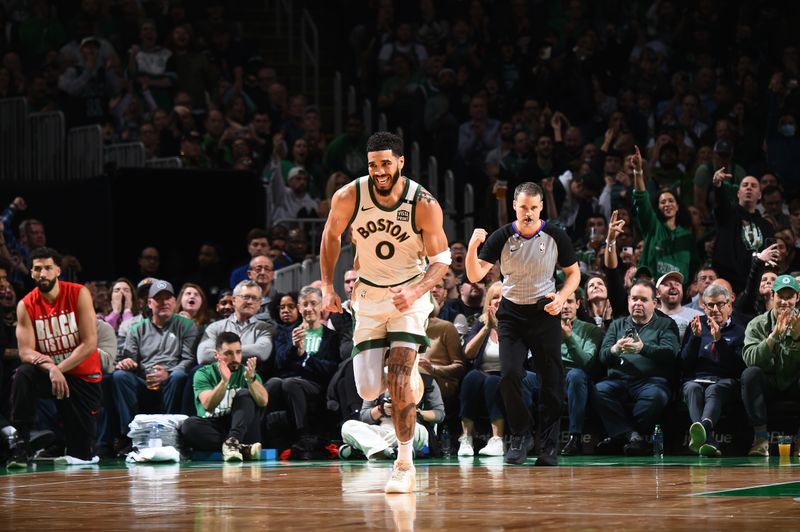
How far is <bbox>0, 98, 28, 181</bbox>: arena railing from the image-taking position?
16.9 m

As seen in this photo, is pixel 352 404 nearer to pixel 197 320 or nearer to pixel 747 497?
pixel 197 320

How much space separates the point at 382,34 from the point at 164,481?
38.4 ft

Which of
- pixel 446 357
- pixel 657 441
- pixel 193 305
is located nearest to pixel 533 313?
pixel 657 441

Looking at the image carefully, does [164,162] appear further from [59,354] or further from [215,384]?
[59,354]

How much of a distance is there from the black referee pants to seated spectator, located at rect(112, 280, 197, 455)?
3.98m

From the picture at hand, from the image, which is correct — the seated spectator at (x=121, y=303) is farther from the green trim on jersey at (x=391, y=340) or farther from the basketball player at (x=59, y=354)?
the green trim on jersey at (x=391, y=340)

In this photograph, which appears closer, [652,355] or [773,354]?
[773,354]

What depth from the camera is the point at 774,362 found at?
1144 cm

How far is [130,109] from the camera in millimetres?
17391

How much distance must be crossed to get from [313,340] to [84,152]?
522cm

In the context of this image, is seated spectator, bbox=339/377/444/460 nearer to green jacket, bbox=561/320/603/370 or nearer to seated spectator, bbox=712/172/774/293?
green jacket, bbox=561/320/603/370

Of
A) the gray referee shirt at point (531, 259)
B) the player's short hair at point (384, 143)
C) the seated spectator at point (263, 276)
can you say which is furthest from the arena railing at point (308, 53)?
the player's short hair at point (384, 143)

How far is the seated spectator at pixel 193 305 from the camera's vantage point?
14.0 meters

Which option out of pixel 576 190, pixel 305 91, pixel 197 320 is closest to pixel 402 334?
pixel 197 320
